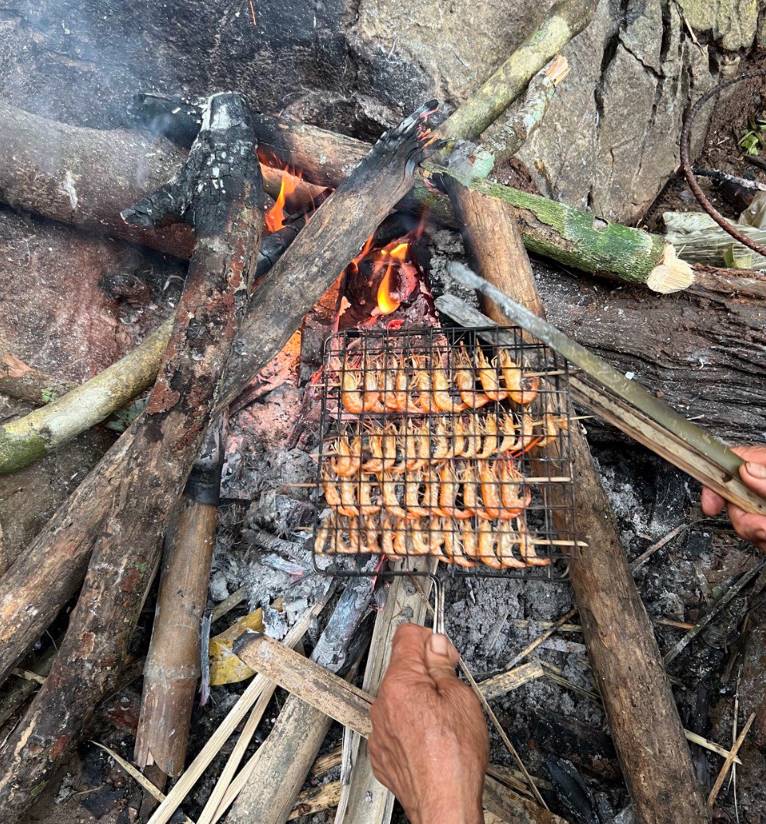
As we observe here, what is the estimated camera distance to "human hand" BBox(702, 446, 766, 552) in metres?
2.61

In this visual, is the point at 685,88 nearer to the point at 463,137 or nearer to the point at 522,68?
the point at 522,68

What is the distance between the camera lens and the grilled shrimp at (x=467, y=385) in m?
3.04

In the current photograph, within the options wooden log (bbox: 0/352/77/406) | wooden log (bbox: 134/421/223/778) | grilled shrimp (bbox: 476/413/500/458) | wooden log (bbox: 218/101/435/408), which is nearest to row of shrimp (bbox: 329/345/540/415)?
grilled shrimp (bbox: 476/413/500/458)

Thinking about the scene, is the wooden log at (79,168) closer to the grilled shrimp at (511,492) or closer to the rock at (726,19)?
the grilled shrimp at (511,492)

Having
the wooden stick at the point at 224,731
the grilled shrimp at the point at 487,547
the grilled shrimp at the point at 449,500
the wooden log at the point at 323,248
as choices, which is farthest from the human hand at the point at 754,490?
the wooden log at the point at 323,248

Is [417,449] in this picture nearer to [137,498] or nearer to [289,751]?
[137,498]

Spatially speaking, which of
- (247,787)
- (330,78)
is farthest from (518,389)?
(330,78)

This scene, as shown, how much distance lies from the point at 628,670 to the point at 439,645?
1.10m

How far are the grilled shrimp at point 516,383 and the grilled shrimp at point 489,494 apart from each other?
0.40 m

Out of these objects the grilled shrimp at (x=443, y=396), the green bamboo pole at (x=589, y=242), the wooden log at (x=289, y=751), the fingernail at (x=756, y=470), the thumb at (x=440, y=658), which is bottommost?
the wooden log at (x=289, y=751)

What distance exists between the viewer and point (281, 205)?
4469 mm

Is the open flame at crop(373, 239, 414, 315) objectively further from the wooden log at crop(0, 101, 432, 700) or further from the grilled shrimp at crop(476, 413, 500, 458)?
the grilled shrimp at crop(476, 413, 500, 458)

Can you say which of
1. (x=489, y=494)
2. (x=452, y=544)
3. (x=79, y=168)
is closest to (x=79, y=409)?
(x=79, y=168)

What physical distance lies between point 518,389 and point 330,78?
11.2 ft
